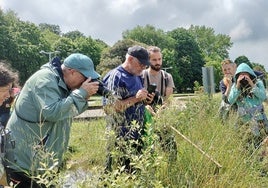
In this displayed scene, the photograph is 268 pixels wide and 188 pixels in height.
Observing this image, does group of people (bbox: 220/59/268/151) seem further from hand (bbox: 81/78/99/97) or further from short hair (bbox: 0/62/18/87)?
short hair (bbox: 0/62/18/87)

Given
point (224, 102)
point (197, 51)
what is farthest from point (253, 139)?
point (197, 51)

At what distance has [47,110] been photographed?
115 inches

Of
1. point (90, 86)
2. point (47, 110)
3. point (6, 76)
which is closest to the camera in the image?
point (47, 110)

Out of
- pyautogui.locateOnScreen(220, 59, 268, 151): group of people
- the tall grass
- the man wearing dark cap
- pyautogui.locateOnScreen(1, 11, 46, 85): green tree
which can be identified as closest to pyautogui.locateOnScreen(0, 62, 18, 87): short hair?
the tall grass

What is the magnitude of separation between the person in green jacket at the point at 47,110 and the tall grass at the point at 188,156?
0.77 ft

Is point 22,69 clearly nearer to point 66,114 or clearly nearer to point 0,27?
point 0,27

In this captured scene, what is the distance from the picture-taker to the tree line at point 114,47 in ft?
185

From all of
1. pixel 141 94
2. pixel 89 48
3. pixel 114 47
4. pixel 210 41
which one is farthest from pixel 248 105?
pixel 210 41

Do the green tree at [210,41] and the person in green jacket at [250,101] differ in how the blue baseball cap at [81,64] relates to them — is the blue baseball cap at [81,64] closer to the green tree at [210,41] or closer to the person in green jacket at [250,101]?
the person in green jacket at [250,101]

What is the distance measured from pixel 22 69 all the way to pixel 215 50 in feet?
201

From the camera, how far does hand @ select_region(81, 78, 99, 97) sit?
3.09m

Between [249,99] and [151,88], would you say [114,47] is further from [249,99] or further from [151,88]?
[151,88]

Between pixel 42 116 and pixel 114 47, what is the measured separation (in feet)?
192

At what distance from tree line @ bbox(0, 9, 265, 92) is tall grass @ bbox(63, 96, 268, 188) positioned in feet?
112
